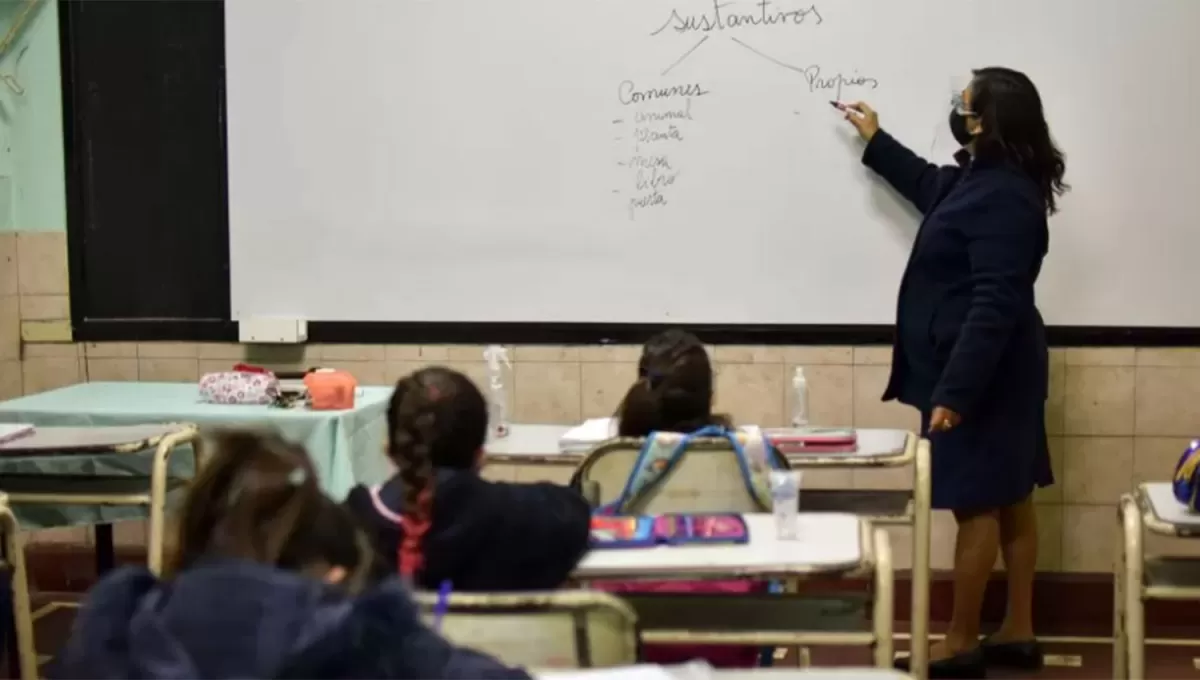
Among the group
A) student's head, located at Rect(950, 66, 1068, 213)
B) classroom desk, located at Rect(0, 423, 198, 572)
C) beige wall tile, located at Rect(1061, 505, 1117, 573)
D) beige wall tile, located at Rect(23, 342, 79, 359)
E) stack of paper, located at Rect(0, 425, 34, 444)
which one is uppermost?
student's head, located at Rect(950, 66, 1068, 213)

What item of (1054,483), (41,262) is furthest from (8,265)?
(1054,483)

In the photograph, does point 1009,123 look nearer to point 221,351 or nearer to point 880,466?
point 880,466

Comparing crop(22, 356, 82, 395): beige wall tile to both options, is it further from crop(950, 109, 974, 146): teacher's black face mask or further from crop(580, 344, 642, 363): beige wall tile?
crop(950, 109, 974, 146): teacher's black face mask

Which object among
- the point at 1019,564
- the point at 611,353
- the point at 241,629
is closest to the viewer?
the point at 241,629

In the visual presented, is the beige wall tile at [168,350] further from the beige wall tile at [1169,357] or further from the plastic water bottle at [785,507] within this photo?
the beige wall tile at [1169,357]

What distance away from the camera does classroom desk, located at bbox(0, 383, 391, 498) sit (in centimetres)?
330

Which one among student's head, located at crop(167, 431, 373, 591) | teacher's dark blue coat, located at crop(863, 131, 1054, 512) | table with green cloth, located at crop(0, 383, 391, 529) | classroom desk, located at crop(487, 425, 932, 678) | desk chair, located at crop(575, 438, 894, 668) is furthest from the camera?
table with green cloth, located at crop(0, 383, 391, 529)

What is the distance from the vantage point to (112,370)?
13.9 feet

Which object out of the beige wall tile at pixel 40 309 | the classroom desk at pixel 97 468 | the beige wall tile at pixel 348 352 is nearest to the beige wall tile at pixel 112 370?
the beige wall tile at pixel 40 309

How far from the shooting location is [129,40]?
4.15 m

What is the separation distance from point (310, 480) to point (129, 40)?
3.21m

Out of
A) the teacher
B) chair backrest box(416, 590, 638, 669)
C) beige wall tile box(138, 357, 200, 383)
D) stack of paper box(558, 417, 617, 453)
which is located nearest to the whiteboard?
beige wall tile box(138, 357, 200, 383)

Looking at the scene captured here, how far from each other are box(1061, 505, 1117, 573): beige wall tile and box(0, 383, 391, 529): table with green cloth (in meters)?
2.02

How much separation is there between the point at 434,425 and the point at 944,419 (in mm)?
1639
